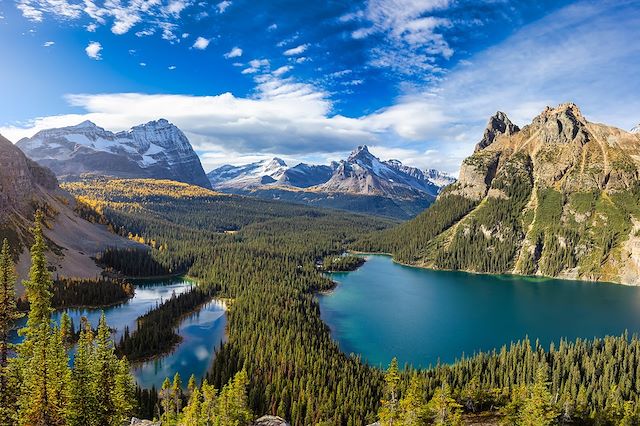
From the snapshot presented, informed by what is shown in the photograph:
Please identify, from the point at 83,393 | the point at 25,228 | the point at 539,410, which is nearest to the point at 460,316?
the point at 539,410

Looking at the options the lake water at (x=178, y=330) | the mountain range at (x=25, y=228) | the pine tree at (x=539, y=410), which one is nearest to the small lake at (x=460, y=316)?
the lake water at (x=178, y=330)

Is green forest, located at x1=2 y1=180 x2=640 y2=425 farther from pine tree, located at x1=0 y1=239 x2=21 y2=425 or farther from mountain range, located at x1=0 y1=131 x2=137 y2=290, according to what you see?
mountain range, located at x1=0 y1=131 x2=137 y2=290

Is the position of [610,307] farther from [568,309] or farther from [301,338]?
[301,338]

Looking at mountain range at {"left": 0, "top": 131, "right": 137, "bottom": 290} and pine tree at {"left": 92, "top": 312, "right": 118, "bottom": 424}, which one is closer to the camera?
pine tree at {"left": 92, "top": 312, "right": 118, "bottom": 424}

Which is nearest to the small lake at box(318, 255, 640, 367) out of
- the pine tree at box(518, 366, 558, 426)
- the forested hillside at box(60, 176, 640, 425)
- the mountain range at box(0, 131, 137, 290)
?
the forested hillside at box(60, 176, 640, 425)

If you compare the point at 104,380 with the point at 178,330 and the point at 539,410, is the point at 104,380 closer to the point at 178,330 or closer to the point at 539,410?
the point at 539,410

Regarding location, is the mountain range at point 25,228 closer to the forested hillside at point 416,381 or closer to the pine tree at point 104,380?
the forested hillside at point 416,381
